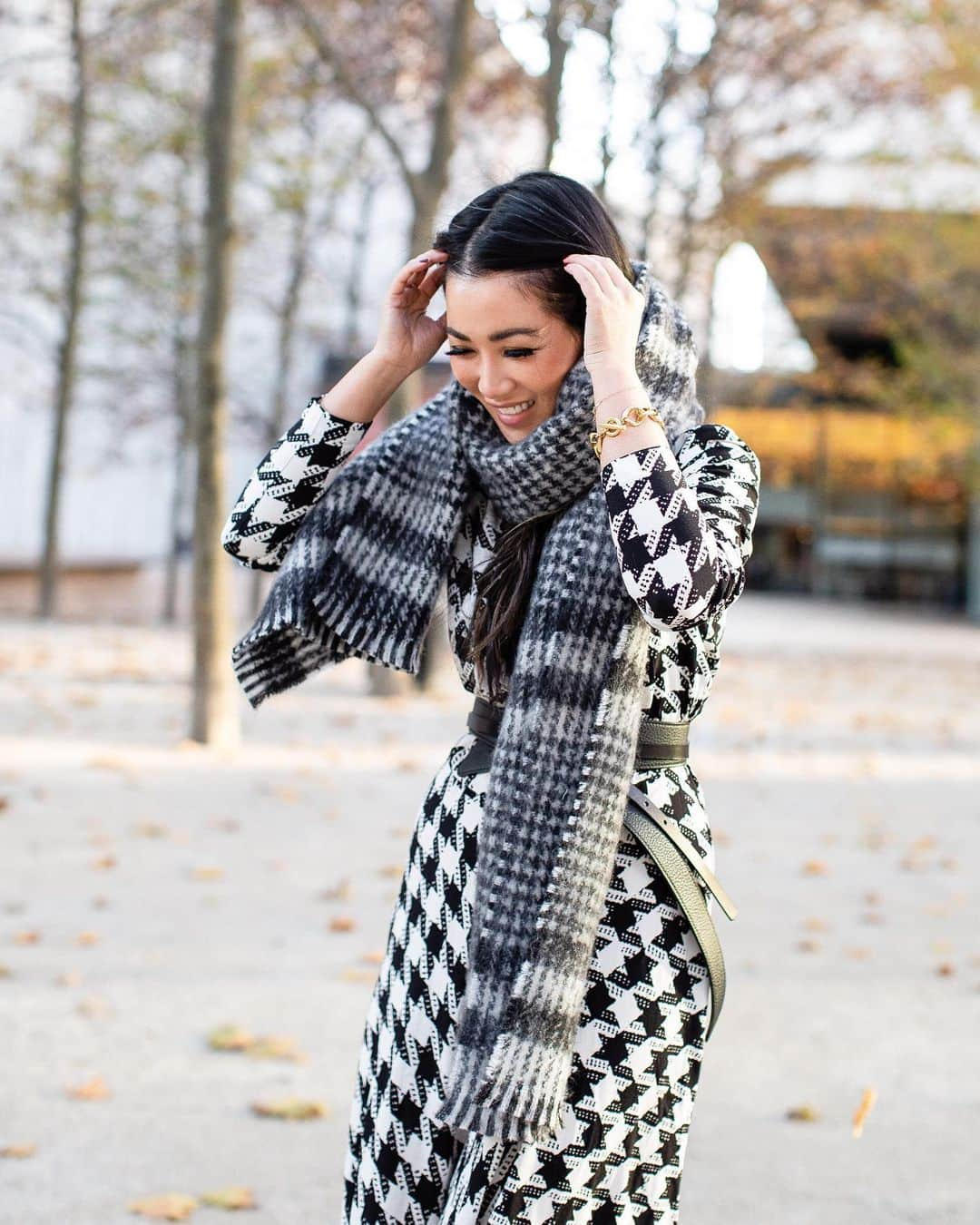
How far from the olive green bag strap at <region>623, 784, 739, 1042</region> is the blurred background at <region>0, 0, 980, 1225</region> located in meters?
0.75

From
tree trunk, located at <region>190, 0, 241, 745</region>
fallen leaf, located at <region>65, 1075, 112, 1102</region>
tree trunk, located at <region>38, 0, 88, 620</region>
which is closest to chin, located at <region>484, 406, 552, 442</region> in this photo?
fallen leaf, located at <region>65, 1075, 112, 1102</region>

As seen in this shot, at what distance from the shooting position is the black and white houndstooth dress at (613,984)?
6.31 ft

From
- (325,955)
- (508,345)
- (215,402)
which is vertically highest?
(215,402)

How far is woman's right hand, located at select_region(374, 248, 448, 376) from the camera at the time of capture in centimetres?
233

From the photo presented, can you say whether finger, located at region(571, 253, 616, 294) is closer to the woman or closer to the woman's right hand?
the woman

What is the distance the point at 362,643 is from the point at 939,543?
37.2 meters

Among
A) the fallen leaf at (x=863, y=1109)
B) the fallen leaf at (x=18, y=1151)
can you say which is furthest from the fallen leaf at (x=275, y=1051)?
the fallen leaf at (x=863, y=1109)

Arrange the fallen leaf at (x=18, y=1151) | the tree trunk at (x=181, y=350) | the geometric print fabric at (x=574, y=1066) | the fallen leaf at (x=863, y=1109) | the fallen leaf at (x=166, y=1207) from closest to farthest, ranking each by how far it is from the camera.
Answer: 1. the geometric print fabric at (x=574, y=1066)
2. the fallen leaf at (x=863, y=1109)
3. the fallen leaf at (x=166, y=1207)
4. the fallen leaf at (x=18, y=1151)
5. the tree trunk at (x=181, y=350)

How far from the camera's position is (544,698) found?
203cm

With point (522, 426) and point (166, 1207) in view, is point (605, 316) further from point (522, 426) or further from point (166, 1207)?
point (166, 1207)

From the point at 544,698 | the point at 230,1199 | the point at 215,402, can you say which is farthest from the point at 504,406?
the point at 215,402

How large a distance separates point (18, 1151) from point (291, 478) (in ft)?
6.59

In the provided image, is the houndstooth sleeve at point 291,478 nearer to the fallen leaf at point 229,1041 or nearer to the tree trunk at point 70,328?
the fallen leaf at point 229,1041

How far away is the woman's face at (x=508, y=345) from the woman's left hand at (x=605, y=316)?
3.0 inches
